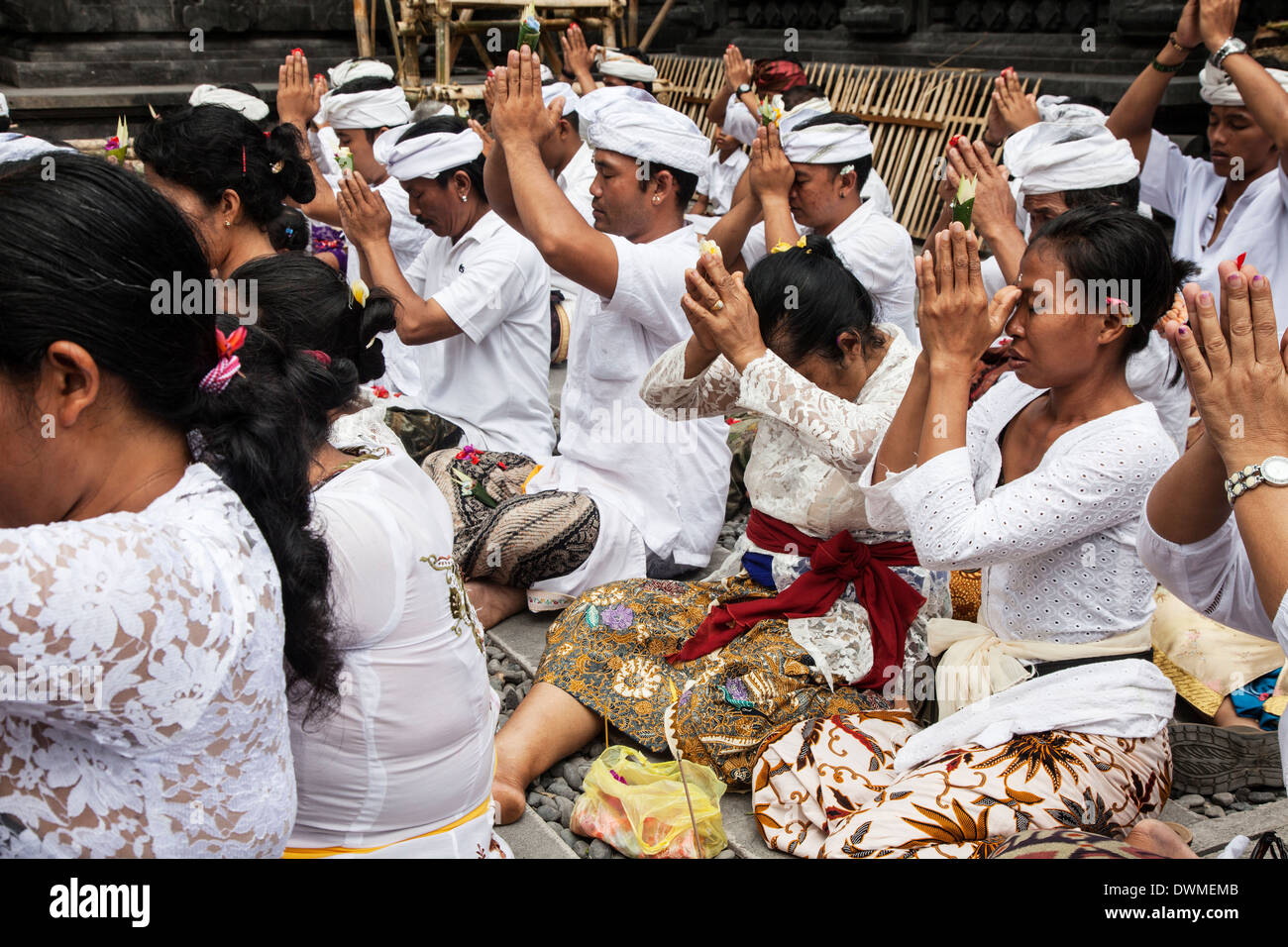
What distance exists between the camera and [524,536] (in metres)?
3.47

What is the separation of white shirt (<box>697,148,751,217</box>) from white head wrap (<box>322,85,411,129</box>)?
2.64 m

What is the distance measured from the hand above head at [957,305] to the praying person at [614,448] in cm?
130

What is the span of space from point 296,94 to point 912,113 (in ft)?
17.1

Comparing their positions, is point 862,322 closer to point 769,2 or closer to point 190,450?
point 190,450

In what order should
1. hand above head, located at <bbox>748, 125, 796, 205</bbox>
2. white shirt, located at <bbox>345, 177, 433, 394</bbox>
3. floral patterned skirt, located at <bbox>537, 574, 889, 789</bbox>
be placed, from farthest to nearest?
white shirt, located at <bbox>345, 177, 433, 394</bbox>, hand above head, located at <bbox>748, 125, 796, 205</bbox>, floral patterned skirt, located at <bbox>537, 574, 889, 789</bbox>

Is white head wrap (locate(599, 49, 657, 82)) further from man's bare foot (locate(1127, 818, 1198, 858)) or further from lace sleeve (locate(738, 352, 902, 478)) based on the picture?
man's bare foot (locate(1127, 818, 1198, 858))

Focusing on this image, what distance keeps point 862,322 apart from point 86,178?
1.95 meters

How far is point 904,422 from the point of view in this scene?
2354 mm

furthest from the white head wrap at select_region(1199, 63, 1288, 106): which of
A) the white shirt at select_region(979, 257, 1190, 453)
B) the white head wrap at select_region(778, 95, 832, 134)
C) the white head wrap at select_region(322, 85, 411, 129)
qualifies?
the white head wrap at select_region(322, 85, 411, 129)

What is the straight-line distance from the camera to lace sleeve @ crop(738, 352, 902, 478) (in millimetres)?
2543

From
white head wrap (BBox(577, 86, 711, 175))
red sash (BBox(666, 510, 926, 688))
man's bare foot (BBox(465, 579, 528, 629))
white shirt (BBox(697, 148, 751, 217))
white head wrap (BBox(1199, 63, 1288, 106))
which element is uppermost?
white head wrap (BBox(1199, 63, 1288, 106))

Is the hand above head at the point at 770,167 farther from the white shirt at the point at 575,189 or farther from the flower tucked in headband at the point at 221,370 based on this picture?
the flower tucked in headband at the point at 221,370

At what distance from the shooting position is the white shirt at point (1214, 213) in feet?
13.4

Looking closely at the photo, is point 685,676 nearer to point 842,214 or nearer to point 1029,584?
point 1029,584
